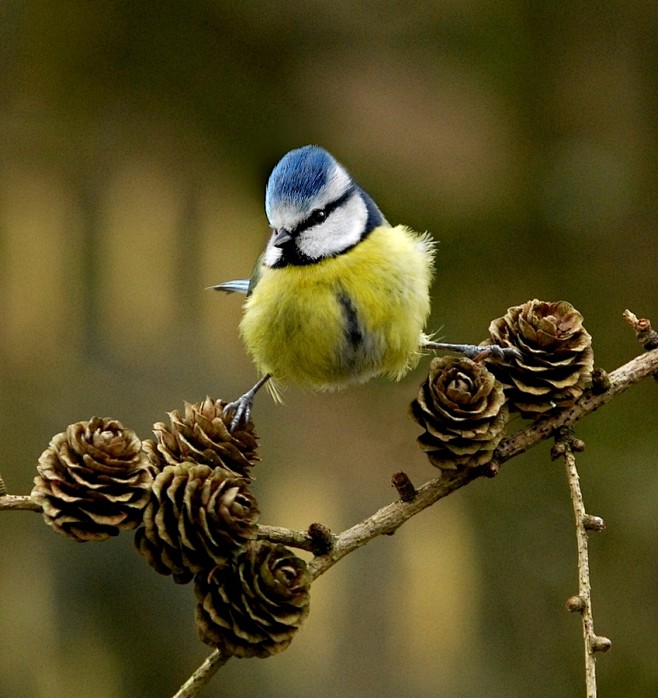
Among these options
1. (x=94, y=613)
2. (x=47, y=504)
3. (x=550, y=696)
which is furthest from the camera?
(x=550, y=696)

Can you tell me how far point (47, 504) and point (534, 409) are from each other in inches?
15.1

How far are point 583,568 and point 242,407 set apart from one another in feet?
1.95

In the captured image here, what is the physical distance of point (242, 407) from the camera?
118 centimetres

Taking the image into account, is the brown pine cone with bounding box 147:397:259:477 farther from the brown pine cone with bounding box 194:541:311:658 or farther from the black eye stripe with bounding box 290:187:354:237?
the black eye stripe with bounding box 290:187:354:237

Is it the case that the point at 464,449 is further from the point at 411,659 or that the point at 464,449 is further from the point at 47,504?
the point at 411,659

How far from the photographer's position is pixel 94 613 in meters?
1.74

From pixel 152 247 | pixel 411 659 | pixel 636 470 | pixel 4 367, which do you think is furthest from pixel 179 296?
pixel 636 470

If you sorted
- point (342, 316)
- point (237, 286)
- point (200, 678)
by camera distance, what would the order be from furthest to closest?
point (237, 286) < point (342, 316) < point (200, 678)

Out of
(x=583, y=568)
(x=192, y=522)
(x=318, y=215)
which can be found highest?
(x=318, y=215)

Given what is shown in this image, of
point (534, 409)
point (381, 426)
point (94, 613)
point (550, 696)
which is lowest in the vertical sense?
point (550, 696)

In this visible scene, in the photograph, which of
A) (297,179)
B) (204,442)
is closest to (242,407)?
(297,179)

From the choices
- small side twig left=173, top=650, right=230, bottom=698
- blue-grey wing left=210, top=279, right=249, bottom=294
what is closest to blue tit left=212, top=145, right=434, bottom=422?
blue-grey wing left=210, top=279, right=249, bottom=294

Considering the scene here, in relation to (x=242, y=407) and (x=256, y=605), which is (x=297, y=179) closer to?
(x=242, y=407)

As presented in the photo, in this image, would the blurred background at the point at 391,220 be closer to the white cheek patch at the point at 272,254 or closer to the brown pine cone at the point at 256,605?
the white cheek patch at the point at 272,254
